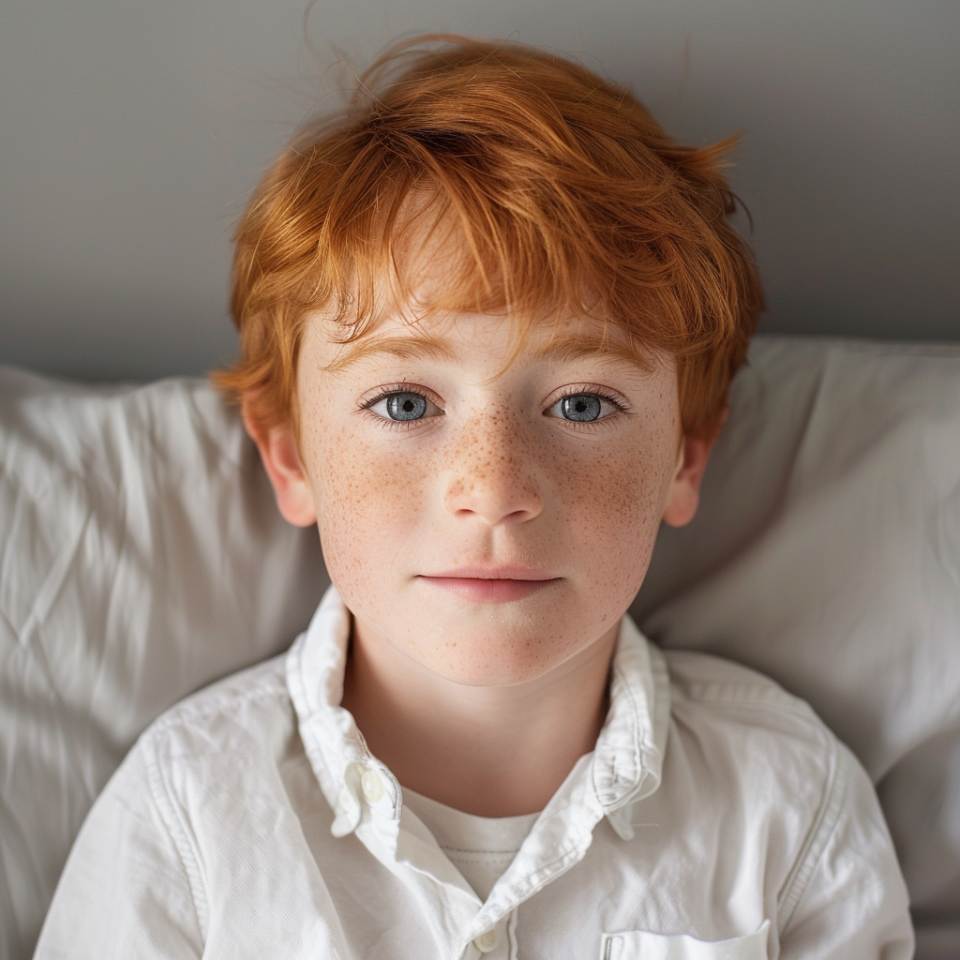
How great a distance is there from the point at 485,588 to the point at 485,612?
0.8 inches

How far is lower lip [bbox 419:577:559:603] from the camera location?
81cm

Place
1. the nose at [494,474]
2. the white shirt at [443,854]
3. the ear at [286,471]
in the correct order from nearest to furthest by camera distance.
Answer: the nose at [494,474], the white shirt at [443,854], the ear at [286,471]

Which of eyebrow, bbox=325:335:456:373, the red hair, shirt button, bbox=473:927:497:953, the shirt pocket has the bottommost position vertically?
the shirt pocket

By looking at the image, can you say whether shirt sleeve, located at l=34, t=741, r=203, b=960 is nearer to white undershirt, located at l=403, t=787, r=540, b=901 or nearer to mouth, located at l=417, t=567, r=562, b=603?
white undershirt, located at l=403, t=787, r=540, b=901

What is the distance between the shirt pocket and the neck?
14 cm

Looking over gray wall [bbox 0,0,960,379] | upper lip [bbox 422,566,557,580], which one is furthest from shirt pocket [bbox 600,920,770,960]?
gray wall [bbox 0,0,960,379]

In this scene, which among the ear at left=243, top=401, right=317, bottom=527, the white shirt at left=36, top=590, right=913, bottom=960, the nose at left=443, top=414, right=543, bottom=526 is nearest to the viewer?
the nose at left=443, top=414, right=543, bottom=526

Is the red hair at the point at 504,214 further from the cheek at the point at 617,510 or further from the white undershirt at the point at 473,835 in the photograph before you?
the white undershirt at the point at 473,835

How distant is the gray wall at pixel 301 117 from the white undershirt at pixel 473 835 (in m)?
0.62

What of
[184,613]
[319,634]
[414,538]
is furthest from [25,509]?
[414,538]

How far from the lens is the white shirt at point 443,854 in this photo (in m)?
0.88

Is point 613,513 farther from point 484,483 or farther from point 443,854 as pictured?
point 443,854

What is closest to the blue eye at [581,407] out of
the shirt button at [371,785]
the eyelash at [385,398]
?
the eyelash at [385,398]

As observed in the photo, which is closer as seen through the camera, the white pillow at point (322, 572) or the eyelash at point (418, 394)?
the eyelash at point (418, 394)
